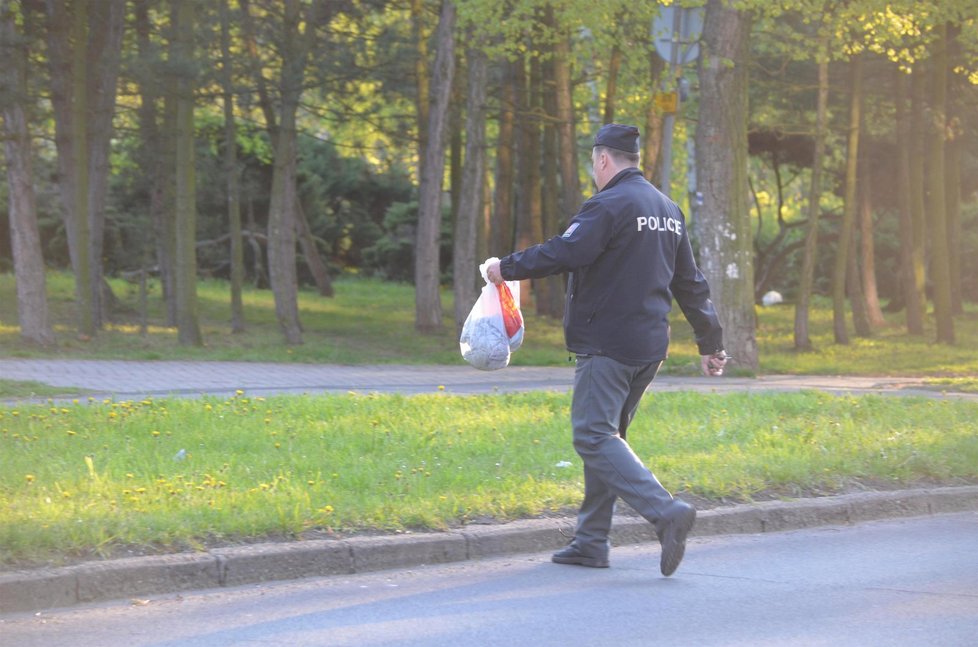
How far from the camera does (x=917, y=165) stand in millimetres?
23094

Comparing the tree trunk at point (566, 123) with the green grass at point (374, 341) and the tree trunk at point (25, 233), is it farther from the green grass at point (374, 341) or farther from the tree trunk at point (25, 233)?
the tree trunk at point (25, 233)

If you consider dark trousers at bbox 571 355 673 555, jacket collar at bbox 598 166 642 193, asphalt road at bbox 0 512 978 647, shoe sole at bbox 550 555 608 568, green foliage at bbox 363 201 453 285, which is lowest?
asphalt road at bbox 0 512 978 647

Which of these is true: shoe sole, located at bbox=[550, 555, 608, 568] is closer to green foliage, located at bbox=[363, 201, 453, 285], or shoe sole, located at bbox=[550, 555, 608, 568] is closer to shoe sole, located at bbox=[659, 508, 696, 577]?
shoe sole, located at bbox=[659, 508, 696, 577]

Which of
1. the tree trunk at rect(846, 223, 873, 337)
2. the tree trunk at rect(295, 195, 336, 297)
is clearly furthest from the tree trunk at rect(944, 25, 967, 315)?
the tree trunk at rect(295, 195, 336, 297)

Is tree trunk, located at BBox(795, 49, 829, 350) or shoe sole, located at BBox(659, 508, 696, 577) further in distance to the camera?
tree trunk, located at BBox(795, 49, 829, 350)

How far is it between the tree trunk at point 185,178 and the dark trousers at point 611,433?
13.3 metres

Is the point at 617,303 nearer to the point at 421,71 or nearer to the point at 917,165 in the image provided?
the point at 421,71

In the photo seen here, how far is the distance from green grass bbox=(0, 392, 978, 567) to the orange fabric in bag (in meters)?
1.24

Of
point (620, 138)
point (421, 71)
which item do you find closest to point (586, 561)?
point (620, 138)

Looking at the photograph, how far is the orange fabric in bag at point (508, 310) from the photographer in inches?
265

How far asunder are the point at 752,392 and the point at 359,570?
322 inches

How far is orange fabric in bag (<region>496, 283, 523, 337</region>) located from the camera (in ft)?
22.1

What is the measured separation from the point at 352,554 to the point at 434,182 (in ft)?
53.7

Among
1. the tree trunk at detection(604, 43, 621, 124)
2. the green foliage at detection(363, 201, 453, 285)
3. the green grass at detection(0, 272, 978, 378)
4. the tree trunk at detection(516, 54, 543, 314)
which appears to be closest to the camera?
the green grass at detection(0, 272, 978, 378)
